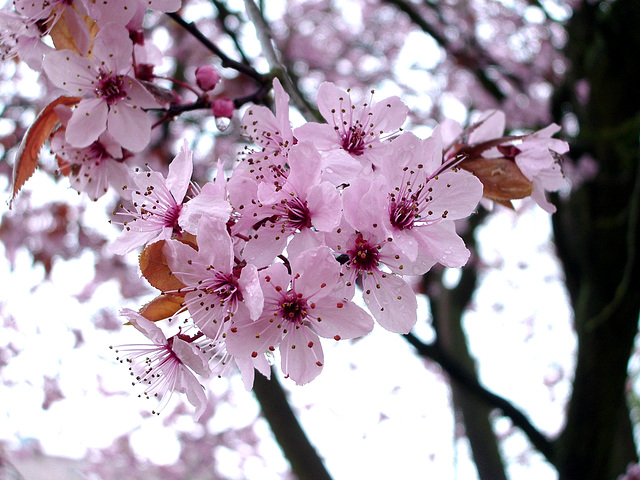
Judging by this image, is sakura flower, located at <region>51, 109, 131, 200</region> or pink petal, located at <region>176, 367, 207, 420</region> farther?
sakura flower, located at <region>51, 109, 131, 200</region>

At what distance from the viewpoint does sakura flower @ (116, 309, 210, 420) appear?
2.63 feet

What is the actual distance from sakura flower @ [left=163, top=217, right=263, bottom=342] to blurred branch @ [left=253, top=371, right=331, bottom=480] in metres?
1.47

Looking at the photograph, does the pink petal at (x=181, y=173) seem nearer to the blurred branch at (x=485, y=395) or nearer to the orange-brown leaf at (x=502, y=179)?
the orange-brown leaf at (x=502, y=179)

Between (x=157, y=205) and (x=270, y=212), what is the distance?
0.85ft

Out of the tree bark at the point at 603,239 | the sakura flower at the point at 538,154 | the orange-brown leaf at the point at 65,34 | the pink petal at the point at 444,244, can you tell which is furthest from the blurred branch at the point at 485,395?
the orange-brown leaf at the point at 65,34

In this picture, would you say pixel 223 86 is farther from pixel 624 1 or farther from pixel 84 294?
pixel 84 294

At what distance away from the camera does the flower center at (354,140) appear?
0.92 meters

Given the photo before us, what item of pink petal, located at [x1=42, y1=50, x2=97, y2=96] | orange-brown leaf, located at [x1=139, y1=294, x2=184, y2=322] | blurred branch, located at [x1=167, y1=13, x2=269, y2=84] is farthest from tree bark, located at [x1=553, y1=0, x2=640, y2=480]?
pink petal, located at [x1=42, y1=50, x2=97, y2=96]

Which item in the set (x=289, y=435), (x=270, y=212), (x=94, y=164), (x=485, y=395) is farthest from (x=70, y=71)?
(x=485, y=395)

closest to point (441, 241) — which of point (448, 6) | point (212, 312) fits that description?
point (212, 312)

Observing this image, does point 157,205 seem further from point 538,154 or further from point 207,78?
point 538,154

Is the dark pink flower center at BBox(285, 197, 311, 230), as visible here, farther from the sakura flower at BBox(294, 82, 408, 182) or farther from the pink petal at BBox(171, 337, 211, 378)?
the pink petal at BBox(171, 337, 211, 378)

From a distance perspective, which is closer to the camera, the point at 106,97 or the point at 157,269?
the point at 157,269

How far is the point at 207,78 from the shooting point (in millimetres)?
1115
